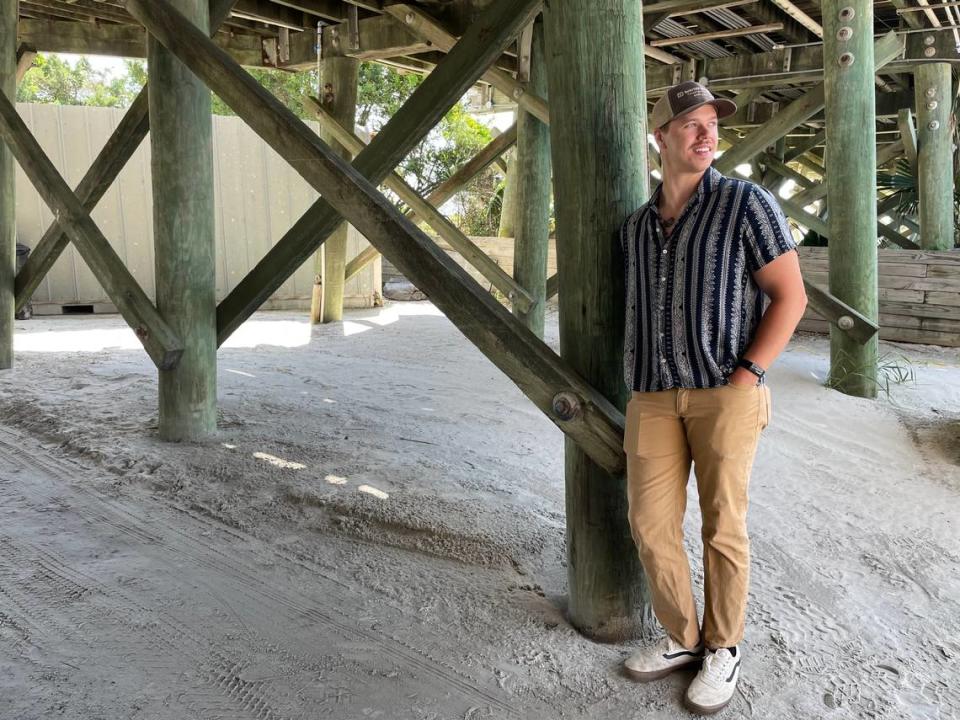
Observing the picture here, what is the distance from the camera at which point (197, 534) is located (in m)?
3.35

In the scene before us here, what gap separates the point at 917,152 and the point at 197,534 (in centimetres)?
924

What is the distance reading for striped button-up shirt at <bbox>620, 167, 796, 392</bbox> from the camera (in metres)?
2.13

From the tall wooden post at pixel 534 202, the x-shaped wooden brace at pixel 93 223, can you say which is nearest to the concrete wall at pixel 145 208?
the tall wooden post at pixel 534 202

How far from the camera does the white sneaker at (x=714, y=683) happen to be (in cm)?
222

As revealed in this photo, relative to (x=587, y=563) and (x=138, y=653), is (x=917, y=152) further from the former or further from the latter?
(x=138, y=653)

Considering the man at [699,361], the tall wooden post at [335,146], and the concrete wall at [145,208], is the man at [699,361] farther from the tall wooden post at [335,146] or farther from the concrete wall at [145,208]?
the concrete wall at [145,208]

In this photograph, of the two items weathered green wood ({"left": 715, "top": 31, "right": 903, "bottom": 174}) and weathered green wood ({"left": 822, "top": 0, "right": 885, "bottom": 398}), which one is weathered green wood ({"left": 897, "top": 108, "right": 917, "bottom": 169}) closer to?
weathered green wood ({"left": 715, "top": 31, "right": 903, "bottom": 174})

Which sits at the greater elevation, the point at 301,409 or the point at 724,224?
the point at 724,224

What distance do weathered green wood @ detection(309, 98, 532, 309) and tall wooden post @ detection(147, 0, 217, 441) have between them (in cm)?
315

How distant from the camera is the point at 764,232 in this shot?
210 cm

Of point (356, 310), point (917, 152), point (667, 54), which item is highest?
point (667, 54)

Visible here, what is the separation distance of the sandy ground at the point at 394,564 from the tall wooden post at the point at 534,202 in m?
2.03

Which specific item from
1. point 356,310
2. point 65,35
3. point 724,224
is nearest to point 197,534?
point 724,224

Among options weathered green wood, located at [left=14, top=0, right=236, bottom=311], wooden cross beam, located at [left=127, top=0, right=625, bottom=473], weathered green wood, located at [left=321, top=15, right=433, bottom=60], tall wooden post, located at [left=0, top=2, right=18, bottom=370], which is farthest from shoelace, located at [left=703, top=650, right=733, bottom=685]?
weathered green wood, located at [left=321, top=15, right=433, bottom=60]
